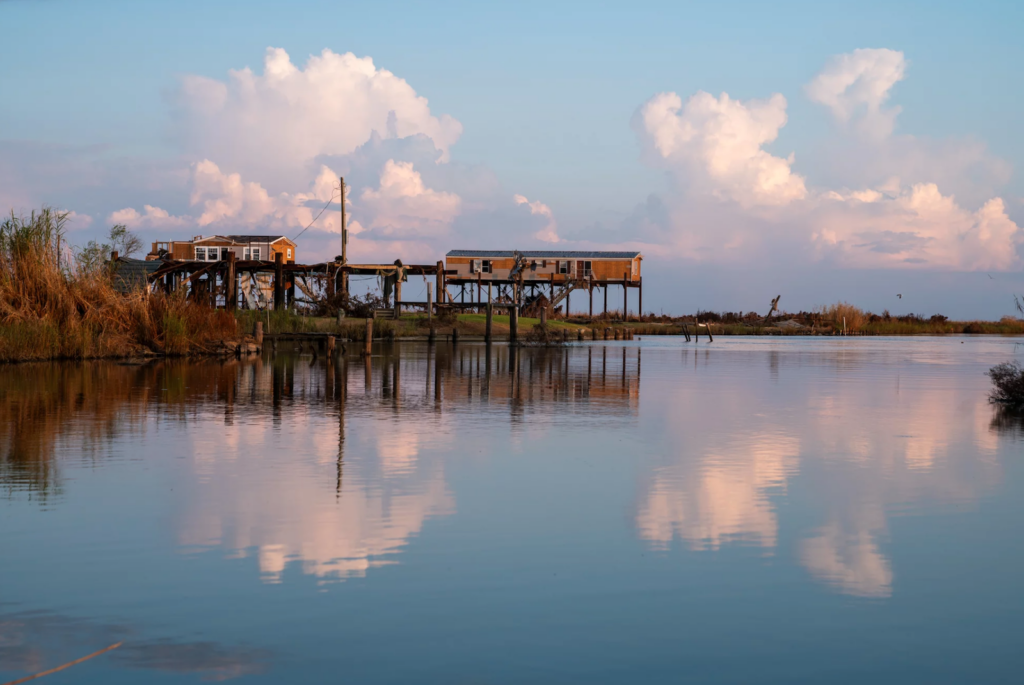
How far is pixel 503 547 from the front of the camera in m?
7.89

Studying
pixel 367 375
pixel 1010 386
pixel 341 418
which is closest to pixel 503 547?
pixel 341 418

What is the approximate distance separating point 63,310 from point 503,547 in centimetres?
2517

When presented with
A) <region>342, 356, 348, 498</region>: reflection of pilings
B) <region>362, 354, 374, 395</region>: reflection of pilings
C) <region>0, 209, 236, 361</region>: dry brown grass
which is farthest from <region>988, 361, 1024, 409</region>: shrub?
<region>0, 209, 236, 361</region>: dry brown grass

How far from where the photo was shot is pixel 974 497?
10375mm

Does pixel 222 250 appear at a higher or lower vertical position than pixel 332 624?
higher

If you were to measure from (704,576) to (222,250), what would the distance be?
71.8 metres

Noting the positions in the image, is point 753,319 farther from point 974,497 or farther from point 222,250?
point 974,497

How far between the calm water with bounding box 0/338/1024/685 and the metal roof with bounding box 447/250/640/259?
6164 centimetres

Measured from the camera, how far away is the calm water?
5508 mm

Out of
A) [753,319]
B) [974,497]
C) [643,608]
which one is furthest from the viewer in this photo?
[753,319]

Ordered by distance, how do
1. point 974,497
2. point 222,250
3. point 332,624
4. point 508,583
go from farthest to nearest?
point 222,250 < point 974,497 < point 508,583 < point 332,624

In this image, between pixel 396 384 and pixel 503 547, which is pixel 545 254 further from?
pixel 503 547

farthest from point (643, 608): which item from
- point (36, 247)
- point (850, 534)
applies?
point (36, 247)

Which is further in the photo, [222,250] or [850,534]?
[222,250]
